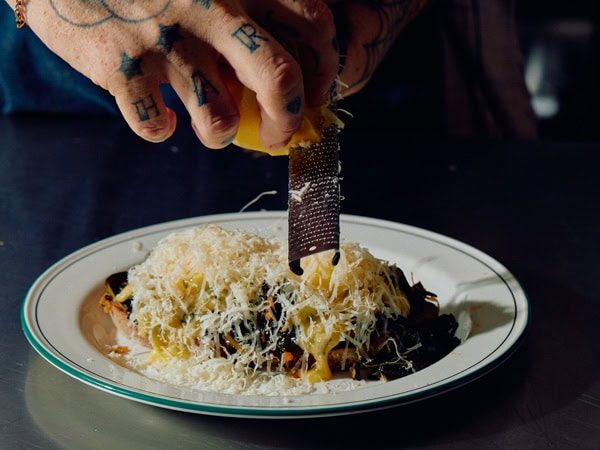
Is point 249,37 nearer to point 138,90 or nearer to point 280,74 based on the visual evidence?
point 280,74

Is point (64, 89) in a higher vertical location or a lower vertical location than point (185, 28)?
lower

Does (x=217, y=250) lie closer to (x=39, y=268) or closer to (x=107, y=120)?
(x=39, y=268)

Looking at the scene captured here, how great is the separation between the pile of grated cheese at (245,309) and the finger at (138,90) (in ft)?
0.78

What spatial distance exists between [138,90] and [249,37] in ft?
0.53

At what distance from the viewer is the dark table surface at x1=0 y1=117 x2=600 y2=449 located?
944mm

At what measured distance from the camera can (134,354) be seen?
Answer: 1175 mm

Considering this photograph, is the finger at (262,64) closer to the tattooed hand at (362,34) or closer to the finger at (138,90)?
the finger at (138,90)

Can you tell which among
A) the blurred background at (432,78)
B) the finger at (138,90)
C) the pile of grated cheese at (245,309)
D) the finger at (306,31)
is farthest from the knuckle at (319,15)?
the blurred background at (432,78)

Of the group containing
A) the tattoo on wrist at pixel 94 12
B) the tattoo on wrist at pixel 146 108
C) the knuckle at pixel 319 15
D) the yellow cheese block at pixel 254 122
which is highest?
the tattoo on wrist at pixel 94 12

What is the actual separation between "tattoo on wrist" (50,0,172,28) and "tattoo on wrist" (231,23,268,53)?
2.4 inches

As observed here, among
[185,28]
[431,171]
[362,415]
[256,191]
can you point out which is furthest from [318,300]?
[431,171]

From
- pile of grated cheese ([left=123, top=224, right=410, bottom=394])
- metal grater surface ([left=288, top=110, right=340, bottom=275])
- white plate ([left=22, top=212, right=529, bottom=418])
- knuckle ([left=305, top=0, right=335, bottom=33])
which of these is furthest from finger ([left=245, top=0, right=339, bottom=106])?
white plate ([left=22, top=212, right=529, bottom=418])

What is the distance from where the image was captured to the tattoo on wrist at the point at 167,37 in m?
1.00

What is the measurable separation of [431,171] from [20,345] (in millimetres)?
1173
